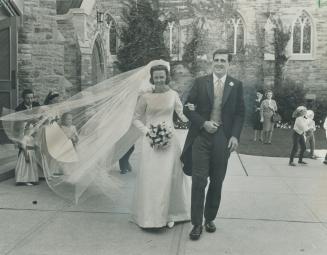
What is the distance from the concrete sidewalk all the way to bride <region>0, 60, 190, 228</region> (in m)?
0.24

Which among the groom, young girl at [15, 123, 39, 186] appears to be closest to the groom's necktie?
the groom

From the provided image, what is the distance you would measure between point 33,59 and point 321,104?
16628mm

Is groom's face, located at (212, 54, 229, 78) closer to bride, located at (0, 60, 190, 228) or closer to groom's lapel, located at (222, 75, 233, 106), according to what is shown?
groom's lapel, located at (222, 75, 233, 106)

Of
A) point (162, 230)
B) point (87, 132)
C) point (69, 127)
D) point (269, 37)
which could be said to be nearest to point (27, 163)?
point (69, 127)

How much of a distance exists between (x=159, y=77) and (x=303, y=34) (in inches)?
869

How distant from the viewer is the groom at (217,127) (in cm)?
500

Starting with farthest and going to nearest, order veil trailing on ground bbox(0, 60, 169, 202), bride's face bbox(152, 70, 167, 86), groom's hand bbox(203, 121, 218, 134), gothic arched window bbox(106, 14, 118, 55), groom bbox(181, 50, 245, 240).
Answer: gothic arched window bbox(106, 14, 118, 55), veil trailing on ground bbox(0, 60, 169, 202), bride's face bbox(152, 70, 167, 86), groom bbox(181, 50, 245, 240), groom's hand bbox(203, 121, 218, 134)

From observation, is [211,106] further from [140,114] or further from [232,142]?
[140,114]

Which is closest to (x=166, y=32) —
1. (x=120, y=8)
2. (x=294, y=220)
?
(x=120, y=8)

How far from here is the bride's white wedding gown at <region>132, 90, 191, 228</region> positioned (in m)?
5.26

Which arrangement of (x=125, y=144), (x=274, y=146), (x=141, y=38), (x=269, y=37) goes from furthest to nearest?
1. (x=269, y=37)
2. (x=141, y=38)
3. (x=274, y=146)
4. (x=125, y=144)

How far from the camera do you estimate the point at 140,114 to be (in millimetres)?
5727

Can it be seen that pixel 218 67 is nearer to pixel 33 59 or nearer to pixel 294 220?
pixel 294 220

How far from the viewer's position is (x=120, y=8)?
25969 mm
